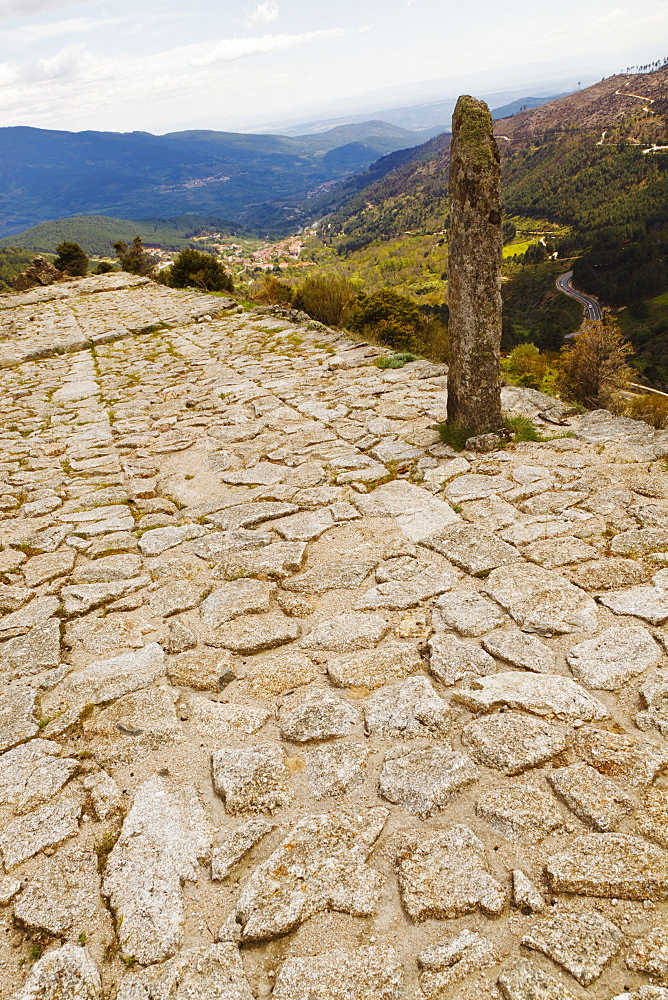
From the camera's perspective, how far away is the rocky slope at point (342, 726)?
1.46m

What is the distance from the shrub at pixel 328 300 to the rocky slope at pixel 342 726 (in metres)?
6.91

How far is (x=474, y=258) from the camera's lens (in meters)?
4.20

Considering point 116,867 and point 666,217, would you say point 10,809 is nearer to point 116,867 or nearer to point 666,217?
point 116,867

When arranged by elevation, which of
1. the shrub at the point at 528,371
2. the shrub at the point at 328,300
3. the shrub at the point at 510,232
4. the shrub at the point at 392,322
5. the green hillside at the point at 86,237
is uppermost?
the green hillside at the point at 86,237

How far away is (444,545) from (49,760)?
2398 millimetres

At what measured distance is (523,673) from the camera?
2.38 m

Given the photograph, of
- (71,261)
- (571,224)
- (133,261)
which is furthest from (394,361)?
(571,224)

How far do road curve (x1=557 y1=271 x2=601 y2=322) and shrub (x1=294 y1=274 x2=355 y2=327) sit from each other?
58730 millimetres

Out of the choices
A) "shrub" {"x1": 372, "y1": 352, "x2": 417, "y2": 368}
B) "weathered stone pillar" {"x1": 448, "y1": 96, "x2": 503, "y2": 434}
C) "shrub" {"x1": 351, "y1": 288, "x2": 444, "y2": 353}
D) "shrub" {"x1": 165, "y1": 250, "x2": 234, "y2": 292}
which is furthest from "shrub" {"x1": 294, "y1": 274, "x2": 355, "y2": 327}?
"weathered stone pillar" {"x1": 448, "y1": 96, "x2": 503, "y2": 434}

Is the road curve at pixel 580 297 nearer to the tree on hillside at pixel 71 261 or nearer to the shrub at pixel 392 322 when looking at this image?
the tree on hillside at pixel 71 261

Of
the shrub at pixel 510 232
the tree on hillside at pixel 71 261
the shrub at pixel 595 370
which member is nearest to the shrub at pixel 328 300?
the shrub at pixel 595 370

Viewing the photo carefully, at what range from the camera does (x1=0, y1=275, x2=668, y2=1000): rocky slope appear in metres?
1.46

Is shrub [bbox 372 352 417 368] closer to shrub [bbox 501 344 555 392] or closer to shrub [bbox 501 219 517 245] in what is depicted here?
shrub [bbox 501 344 555 392]

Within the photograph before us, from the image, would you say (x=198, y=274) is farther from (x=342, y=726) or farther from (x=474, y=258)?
(x=342, y=726)
